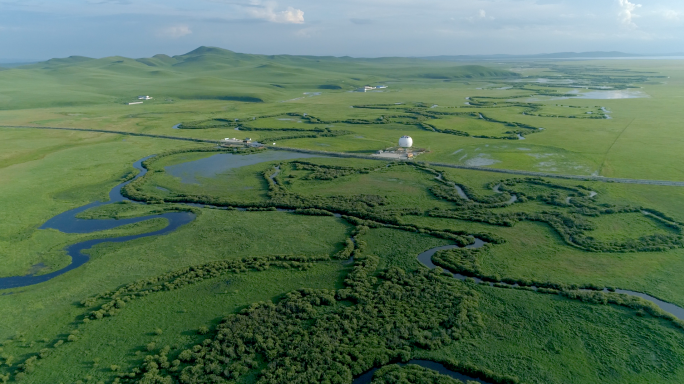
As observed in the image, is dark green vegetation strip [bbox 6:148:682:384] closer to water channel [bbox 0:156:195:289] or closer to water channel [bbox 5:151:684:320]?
water channel [bbox 5:151:684:320]

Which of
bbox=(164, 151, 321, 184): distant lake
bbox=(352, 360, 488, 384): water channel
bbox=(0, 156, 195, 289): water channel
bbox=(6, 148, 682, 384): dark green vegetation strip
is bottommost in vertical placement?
bbox=(352, 360, 488, 384): water channel

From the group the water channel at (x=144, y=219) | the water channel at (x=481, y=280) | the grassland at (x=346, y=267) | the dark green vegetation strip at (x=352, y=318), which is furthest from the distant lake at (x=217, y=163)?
the water channel at (x=481, y=280)

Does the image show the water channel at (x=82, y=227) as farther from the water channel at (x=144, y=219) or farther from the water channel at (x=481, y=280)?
the water channel at (x=481, y=280)

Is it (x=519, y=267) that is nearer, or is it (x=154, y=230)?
(x=519, y=267)

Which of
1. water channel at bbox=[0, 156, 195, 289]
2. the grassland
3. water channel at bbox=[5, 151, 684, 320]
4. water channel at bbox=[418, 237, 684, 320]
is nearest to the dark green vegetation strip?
the grassland

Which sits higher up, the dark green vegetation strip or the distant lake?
the distant lake

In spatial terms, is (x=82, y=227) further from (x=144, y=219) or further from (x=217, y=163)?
(x=217, y=163)

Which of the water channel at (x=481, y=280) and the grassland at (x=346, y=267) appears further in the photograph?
the water channel at (x=481, y=280)

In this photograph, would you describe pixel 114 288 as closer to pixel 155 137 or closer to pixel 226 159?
pixel 226 159

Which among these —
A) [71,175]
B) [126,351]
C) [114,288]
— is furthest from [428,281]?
[71,175]

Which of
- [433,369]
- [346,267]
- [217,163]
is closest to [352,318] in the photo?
[433,369]

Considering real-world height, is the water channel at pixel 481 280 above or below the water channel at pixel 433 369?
above
